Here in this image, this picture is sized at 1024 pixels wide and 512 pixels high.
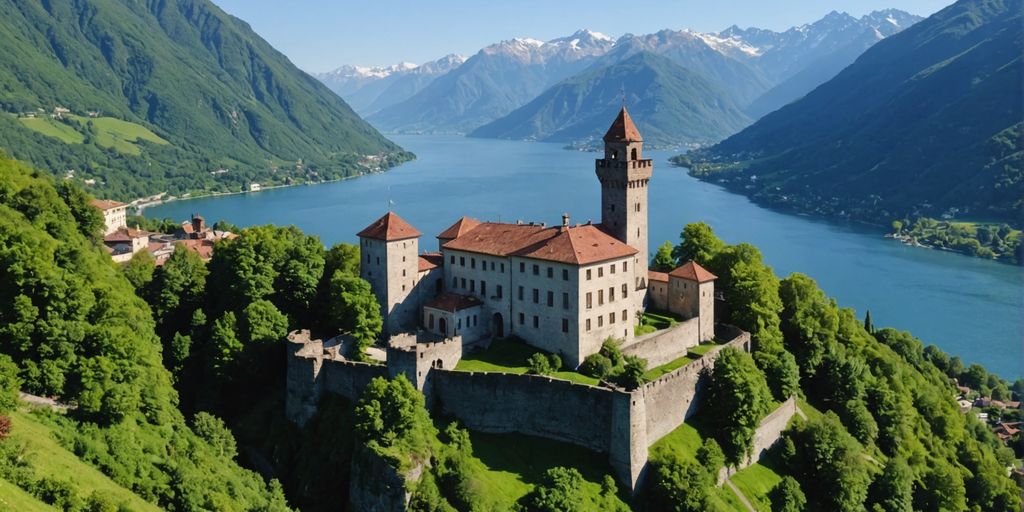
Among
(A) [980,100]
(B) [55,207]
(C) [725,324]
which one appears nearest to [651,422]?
(C) [725,324]

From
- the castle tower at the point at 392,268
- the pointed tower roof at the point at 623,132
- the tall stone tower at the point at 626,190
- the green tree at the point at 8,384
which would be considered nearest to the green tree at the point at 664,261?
the tall stone tower at the point at 626,190

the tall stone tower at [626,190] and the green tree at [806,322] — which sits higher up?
the tall stone tower at [626,190]

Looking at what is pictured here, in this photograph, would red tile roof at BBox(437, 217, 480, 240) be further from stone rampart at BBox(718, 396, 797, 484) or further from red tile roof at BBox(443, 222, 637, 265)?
stone rampart at BBox(718, 396, 797, 484)

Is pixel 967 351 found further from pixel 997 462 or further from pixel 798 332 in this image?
pixel 798 332

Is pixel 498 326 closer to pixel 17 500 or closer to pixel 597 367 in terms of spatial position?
pixel 597 367

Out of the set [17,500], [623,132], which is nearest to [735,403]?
[623,132]

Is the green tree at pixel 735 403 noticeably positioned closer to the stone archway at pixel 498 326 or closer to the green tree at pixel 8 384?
the stone archway at pixel 498 326
